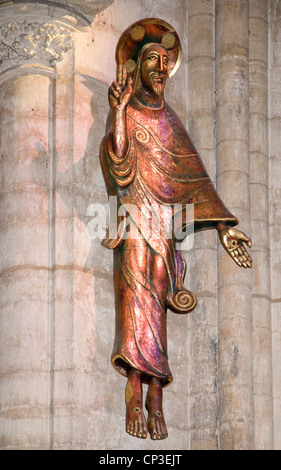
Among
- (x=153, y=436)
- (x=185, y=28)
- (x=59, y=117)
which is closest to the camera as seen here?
(x=153, y=436)

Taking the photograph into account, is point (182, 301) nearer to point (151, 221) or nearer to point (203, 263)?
point (151, 221)

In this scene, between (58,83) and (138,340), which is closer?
(138,340)

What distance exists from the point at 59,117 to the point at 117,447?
1.76 m

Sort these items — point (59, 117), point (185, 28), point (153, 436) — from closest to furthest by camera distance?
point (153, 436), point (59, 117), point (185, 28)

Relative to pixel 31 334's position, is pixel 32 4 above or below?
above

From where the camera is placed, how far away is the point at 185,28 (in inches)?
396

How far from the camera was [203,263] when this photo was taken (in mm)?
9547

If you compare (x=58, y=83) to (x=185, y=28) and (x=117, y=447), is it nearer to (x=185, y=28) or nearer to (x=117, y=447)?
(x=185, y=28)

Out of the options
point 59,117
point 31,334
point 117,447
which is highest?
point 59,117

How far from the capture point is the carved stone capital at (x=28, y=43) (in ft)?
30.9

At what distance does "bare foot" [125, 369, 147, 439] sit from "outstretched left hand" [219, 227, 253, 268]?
0.80 metres

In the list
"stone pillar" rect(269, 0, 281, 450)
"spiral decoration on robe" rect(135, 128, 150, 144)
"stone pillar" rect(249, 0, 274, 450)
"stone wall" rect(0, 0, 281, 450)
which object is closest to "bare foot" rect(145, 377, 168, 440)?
A: "stone wall" rect(0, 0, 281, 450)

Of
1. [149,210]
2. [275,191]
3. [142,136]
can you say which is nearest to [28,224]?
[149,210]

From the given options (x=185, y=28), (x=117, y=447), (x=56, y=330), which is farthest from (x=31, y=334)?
(x=185, y=28)
